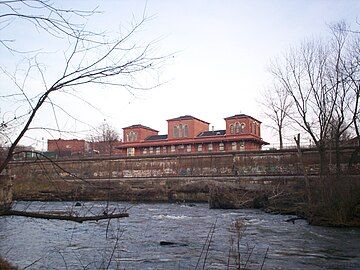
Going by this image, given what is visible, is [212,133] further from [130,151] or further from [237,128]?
[130,151]

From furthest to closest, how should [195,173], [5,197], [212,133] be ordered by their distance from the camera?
[212,133]
[195,173]
[5,197]

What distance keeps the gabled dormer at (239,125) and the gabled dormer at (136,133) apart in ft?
47.3

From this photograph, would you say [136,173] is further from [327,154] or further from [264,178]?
[327,154]

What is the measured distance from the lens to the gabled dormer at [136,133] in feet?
194

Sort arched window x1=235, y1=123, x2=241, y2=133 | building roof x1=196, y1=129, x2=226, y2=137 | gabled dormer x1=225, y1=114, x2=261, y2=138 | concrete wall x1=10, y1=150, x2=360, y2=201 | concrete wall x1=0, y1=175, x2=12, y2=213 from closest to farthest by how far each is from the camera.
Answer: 1. concrete wall x1=0, y1=175, x2=12, y2=213
2. concrete wall x1=10, y1=150, x2=360, y2=201
3. gabled dormer x1=225, y1=114, x2=261, y2=138
4. arched window x1=235, y1=123, x2=241, y2=133
5. building roof x1=196, y1=129, x2=226, y2=137

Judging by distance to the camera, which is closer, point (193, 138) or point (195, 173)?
point (195, 173)

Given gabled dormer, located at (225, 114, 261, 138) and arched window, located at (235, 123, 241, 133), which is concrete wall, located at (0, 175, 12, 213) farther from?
arched window, located at (235, 123, 241, 133)

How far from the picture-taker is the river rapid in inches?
348

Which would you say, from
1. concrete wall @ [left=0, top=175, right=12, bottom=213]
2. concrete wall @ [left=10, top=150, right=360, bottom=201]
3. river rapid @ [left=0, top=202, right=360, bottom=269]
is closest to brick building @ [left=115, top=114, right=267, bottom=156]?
concrete wall @ [left=10, top=150, right=360, bottom=201]

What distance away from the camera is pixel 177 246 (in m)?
11.3

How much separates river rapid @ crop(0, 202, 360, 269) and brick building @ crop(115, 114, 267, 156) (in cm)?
3390

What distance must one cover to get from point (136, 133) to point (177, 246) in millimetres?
48797

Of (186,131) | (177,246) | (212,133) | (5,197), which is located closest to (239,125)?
(212,133)

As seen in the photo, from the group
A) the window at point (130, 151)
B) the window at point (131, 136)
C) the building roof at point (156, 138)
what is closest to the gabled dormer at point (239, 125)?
the building roof at point (156, 138)
